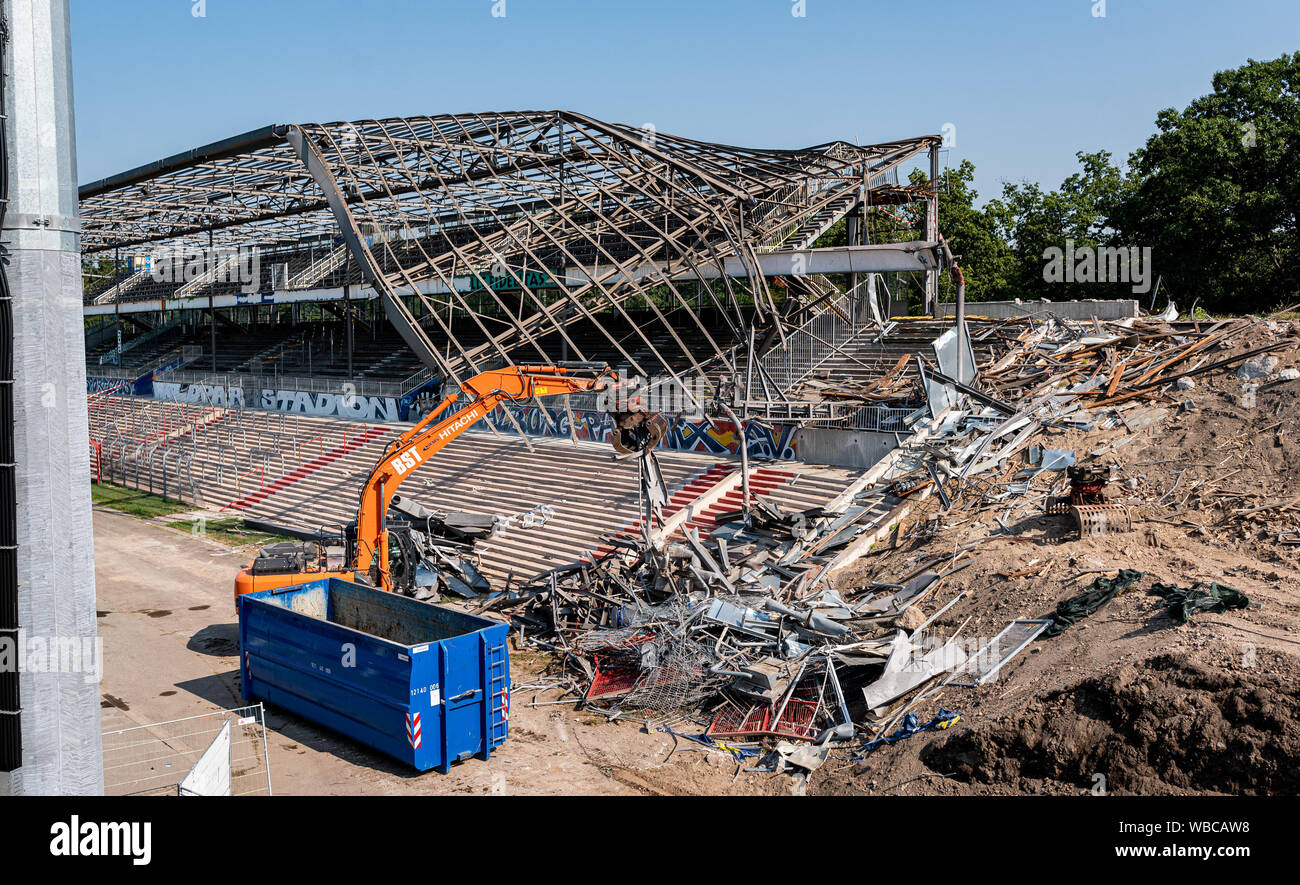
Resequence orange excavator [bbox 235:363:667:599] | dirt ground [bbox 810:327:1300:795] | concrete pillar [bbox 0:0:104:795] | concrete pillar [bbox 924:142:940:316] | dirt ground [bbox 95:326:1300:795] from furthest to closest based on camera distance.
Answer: concrete pillar [bbox 924:142:940:316] → orange excavator [bbox 235:363:667:599] → dirt ground [bbox 95:326:1300:795] → dirt ground [bbox 810:327:1300:795] → concrete pillar [bbox 0:0:104:795]

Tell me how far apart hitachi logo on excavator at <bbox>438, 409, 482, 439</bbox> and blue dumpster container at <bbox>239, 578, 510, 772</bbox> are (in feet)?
15.4

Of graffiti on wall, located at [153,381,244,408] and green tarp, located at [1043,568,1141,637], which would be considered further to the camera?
graffiti on wall, located at [153,381,244,408]

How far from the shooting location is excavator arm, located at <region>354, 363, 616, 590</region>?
59.1ft

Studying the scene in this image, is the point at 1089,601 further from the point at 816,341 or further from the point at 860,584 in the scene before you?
the point at 816,341

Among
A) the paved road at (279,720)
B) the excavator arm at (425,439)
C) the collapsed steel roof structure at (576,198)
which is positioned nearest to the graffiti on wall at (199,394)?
the collapsed steel roof structure at (576,198)

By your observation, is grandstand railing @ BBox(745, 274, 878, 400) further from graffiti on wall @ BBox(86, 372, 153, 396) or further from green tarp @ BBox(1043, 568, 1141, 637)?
graffiti on wall @ BBox(86, 372, 153, 396)

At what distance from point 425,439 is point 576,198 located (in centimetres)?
1338

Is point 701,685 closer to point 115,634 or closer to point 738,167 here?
point 115,634

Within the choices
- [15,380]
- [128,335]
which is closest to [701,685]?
[15,380]

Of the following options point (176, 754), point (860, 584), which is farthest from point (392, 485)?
point (860, 584)

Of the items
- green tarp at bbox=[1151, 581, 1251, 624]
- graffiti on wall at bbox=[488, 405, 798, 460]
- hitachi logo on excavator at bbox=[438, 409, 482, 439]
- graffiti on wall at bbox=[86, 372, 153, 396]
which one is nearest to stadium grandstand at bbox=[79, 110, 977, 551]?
graffiti on wall at bbox=[488, 405, 798, 460]

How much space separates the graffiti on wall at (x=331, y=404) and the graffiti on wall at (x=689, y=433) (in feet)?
26.3

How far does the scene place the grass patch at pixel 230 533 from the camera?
90.4ft
